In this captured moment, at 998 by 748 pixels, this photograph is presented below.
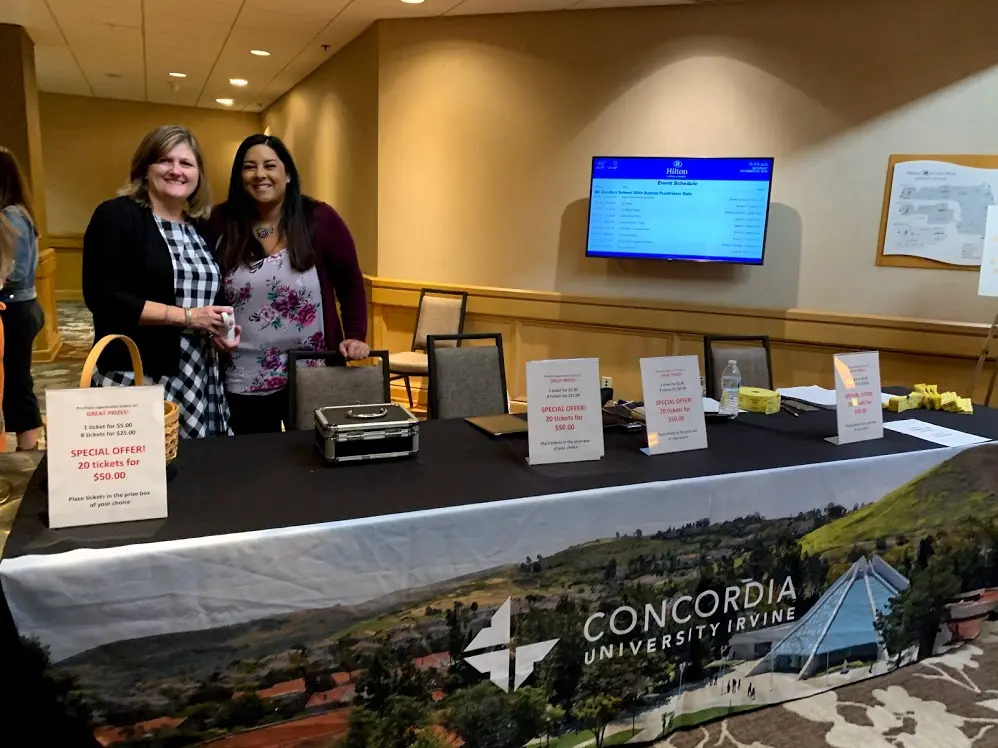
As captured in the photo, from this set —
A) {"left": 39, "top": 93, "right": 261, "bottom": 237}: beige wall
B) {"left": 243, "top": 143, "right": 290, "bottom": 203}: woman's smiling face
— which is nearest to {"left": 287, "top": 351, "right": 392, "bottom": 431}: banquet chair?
{"left": 243, "top": 143, "right": 290, "bottom": 203}: woman's smiling face

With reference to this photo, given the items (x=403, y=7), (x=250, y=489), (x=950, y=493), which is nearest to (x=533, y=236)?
(x=403, y=7)

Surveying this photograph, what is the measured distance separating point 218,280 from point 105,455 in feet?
2.91

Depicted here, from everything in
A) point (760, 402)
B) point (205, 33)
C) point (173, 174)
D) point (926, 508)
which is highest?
point (205, 33)

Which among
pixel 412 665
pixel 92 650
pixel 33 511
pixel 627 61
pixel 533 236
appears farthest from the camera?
pixel 533 236

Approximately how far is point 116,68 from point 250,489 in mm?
6904

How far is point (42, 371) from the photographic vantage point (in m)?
5.53

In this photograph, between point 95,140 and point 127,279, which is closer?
point 127,279

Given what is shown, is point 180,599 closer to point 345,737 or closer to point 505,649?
point 345,737

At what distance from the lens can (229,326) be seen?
199cm

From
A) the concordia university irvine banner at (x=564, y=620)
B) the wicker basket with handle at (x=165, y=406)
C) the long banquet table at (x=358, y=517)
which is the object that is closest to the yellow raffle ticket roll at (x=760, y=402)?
the long banquet table at (x=358, y=517)

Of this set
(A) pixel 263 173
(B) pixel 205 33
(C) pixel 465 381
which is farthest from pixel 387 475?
(B) pixel 205 33

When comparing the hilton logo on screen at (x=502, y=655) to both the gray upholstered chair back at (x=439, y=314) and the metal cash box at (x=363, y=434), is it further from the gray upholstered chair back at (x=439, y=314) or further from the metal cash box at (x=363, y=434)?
the gray upholstered chair back at (x=439, y=314)

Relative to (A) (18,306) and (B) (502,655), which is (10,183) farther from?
(B) (502,655)

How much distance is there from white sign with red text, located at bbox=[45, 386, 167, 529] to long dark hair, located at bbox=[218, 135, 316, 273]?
0.89 m
